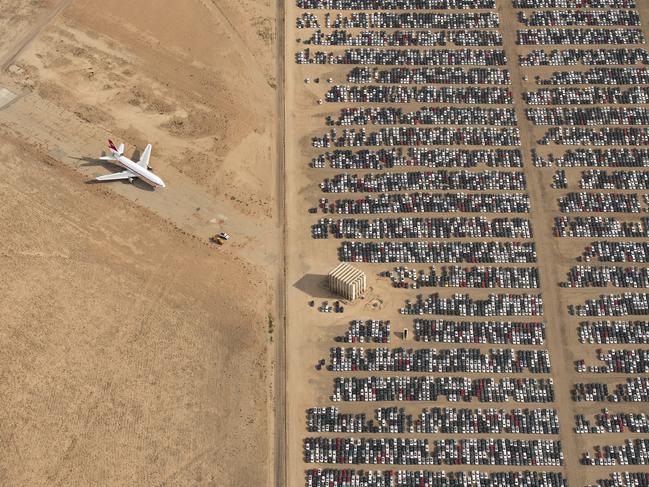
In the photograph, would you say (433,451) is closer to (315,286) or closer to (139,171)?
(315,286)

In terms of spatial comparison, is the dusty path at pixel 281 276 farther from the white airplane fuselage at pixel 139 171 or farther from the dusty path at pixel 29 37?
the dusty path at pixel 29 37

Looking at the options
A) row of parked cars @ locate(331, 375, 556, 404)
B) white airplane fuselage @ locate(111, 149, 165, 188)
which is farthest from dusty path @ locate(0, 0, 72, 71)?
row of parked cars @ locate(331, 375, 556, 404)

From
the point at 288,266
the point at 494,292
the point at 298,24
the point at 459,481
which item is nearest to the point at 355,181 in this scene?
the point at 288,266

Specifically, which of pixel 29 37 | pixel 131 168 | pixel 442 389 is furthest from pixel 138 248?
pixel 29 37

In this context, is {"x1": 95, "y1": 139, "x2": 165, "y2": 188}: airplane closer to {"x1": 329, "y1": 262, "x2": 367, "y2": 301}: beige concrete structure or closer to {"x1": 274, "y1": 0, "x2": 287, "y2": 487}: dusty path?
{"x1": 274, "y1": 0, "x2": 287, "y2": 487}: dusty path

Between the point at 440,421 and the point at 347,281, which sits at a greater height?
the point at 347,281

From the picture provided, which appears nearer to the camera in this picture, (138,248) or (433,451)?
(433,451)
